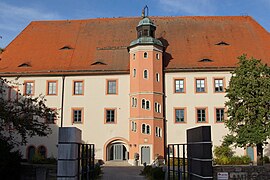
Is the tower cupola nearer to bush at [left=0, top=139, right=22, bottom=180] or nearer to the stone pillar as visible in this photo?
bush at [left=0, top=139, right=22, bottom=180]

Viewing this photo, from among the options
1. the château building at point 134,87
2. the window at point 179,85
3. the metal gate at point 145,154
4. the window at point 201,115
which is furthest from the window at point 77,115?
the window at point 201,115

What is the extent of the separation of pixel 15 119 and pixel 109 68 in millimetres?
17899

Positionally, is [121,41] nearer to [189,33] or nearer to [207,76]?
[189,33]

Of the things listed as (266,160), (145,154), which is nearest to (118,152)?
(145,154)

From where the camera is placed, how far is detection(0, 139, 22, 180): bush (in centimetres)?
1538

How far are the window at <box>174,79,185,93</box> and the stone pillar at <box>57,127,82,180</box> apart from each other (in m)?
26.7

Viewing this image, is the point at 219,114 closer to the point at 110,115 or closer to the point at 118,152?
the point at 118,152

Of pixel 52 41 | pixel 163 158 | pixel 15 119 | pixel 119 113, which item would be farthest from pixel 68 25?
pixel 15 119

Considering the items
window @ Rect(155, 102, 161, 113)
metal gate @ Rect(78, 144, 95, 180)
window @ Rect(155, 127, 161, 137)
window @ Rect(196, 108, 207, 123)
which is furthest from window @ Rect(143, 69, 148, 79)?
metal gate @ Rect(78, 144, 95, 180)

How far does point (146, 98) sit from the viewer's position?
3425cm

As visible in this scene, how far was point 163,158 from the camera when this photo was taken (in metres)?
33.5

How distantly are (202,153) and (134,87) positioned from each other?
84.7ft

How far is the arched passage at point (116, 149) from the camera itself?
34938 mm

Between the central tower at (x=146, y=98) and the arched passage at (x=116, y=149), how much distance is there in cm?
133
